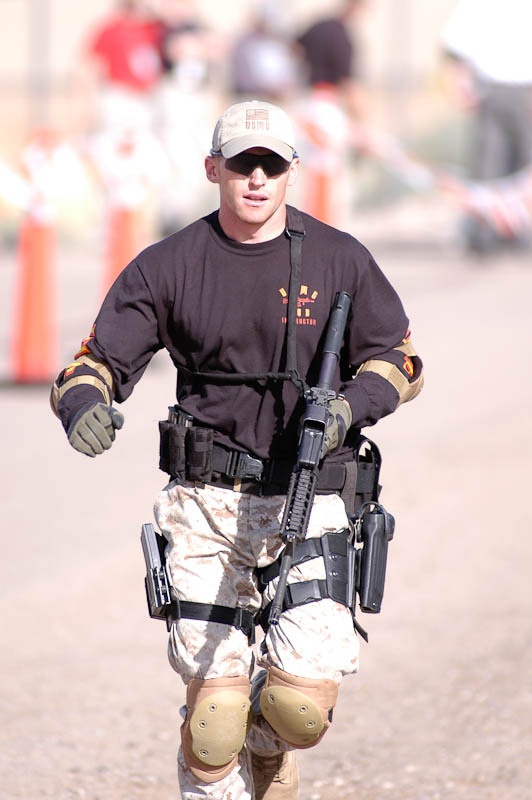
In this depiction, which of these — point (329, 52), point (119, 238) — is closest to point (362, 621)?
point (119, 238)

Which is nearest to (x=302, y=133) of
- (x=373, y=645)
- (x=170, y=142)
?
(x=170, y=142)

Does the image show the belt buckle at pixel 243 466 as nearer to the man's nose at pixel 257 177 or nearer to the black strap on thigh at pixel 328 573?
the black strap on thigh at pixel 328 573

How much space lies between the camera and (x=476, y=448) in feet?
30.0

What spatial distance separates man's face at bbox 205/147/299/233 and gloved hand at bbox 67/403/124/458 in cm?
64

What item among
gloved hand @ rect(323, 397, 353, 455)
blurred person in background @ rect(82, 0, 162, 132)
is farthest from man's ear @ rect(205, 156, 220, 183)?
blurred person in background @ rect(82, 0, 162, 132)

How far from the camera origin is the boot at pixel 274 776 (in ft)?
13.7

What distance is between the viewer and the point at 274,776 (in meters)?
4.19

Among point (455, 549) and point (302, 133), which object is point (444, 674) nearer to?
point (455, 549)

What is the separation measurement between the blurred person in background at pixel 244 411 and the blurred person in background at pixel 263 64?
39.3ft

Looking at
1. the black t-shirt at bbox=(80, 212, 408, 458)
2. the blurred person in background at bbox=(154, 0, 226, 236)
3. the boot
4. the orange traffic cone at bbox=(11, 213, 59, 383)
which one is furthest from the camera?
the blurred person in background at bbox=(154, 0, 226, 236)

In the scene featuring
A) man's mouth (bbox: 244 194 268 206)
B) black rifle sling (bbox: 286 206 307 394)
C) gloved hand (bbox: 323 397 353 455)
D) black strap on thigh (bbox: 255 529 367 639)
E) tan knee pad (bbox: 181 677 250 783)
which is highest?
man's mouth (bbox: 244 194 268 206)

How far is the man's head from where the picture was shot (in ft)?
12.8

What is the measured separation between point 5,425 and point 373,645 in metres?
3.83

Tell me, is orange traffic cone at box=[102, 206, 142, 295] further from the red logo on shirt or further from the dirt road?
the red logo on shirt
